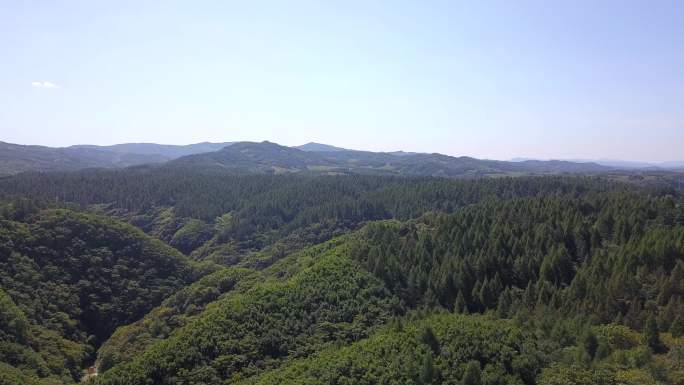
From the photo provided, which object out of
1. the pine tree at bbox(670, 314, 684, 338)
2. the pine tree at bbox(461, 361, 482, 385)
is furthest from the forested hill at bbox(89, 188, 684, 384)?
the pine tree at bbox(461, 361, 482, 385)

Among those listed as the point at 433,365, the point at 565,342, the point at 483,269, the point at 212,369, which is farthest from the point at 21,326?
the point at 565,342

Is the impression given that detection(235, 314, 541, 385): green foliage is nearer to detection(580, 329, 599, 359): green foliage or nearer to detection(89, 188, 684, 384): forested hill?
detection(89, 188, 684, 384): forested hill

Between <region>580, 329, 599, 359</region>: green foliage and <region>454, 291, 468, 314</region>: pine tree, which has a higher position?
<region>580, 329, 599, 359</region>: green foliage

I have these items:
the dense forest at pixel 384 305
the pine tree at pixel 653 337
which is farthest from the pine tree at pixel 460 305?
the pine tree at pixel 653 337

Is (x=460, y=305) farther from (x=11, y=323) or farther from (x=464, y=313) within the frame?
(x=11, y=323)

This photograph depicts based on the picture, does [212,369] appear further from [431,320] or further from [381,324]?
[431,320]

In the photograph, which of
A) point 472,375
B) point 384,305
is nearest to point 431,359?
point 472,375

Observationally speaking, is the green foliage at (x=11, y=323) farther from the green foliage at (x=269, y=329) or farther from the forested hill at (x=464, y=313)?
the green foliage at (x=269, y=329)

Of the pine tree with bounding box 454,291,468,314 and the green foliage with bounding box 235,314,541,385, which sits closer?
the green foliage with bounding box 235,314,541,385
